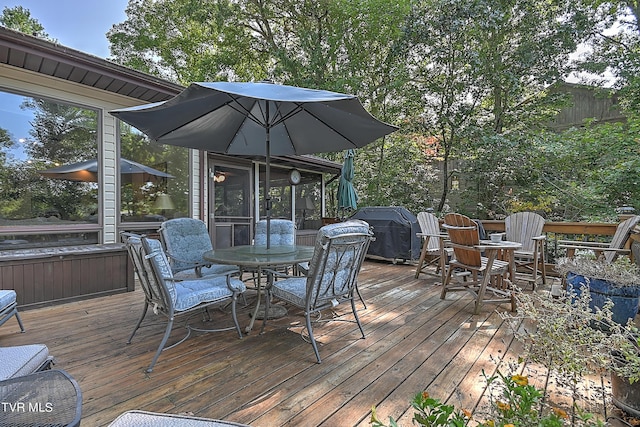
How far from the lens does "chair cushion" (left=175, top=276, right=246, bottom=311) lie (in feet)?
7.85

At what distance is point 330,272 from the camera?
2463 mm

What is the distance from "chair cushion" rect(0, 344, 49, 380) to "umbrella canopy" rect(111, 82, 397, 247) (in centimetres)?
180

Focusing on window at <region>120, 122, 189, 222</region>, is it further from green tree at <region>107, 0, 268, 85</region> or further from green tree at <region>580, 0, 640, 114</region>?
green tree at <region>580, 0, 640, 114</region>

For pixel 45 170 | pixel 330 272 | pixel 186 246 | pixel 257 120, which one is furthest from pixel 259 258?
pixel 45 170

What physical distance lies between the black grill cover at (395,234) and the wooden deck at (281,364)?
8.83 feet

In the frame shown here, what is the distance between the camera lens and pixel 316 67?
30.1 ft

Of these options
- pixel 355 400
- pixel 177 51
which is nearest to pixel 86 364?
pixel 355 400

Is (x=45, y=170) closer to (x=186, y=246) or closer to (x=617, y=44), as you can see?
(x=186, y=246)

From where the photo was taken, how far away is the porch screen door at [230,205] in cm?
582

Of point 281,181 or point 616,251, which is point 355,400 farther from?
point 281,181

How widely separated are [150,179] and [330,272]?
152 inches

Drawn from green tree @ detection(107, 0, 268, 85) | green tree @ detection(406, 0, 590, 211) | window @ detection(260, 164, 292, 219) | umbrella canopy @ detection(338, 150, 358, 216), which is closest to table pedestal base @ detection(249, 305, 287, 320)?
window @ detection(260, 164, 292, 219)

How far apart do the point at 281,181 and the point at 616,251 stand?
233 inches

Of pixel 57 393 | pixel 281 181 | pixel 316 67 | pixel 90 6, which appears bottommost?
pixel 57 393
